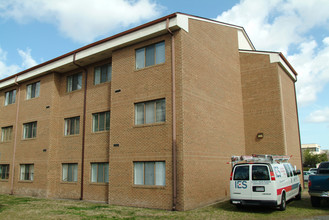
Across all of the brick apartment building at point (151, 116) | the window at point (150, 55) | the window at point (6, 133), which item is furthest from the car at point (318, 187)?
the window at point (6, 133)

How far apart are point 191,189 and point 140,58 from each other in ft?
23.4

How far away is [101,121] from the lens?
18.1 metres

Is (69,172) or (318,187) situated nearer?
(318,187)

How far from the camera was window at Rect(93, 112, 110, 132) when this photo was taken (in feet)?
58.3

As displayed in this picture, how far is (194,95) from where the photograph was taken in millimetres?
14914

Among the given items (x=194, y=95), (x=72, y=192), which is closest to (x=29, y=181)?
(x=72, y=192)

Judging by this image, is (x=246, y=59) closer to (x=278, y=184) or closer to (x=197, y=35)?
(x=197, y=35)

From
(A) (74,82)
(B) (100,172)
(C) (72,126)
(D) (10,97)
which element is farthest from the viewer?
(D) (10,97)

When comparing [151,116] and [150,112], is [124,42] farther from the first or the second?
[151,116]

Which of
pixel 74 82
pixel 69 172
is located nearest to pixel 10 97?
pixel 74 82

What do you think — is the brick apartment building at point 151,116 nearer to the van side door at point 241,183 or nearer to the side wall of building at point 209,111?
the side wall of building at point 209,111

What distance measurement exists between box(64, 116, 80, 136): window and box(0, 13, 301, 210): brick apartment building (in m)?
0.10

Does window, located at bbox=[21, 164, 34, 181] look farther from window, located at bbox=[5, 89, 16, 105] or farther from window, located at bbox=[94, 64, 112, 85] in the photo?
window, located at bbox=[94, 64, 112, 85]

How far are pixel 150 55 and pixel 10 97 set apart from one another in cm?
1479
